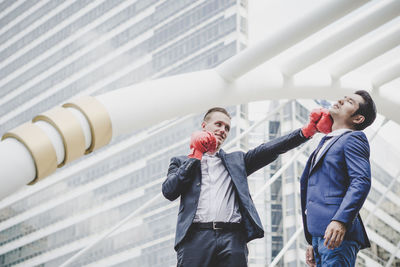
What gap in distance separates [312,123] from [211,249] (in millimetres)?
788

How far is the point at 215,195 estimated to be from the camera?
7.98ft

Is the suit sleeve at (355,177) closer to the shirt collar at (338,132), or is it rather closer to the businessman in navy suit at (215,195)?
the shirt collar at (338,132)

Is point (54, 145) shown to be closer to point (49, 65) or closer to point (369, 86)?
point (369, 86)

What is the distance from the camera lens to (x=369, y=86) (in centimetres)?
476

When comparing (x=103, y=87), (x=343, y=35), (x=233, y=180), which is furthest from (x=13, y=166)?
(x=103, y=87)

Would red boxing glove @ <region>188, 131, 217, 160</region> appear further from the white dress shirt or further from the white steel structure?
the white steel structure

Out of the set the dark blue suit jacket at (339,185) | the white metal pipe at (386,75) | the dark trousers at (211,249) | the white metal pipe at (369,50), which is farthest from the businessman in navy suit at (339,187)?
the white metal pipe at (386,75)

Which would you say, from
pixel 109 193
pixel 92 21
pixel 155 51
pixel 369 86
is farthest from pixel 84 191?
pixel 369 86

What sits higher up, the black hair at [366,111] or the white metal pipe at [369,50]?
the white metal pipe at [369,50]

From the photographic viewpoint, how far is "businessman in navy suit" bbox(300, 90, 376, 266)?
2090mm

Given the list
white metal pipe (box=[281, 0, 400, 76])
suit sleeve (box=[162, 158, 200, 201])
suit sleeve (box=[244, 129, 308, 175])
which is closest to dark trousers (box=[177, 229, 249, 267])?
suit sleeve (box=[162, 158, 200, 201])

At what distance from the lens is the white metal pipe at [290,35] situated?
3123 millimetres

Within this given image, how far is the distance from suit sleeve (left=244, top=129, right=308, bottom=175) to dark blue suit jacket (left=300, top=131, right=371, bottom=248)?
253 mm

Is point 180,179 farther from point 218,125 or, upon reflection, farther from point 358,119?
point 358,119
